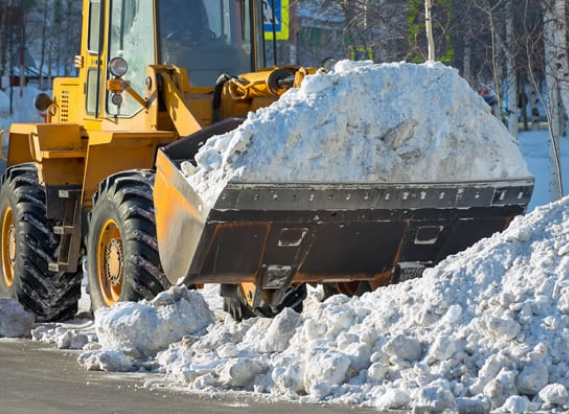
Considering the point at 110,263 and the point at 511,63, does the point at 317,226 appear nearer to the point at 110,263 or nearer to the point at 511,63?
the point at 110,263

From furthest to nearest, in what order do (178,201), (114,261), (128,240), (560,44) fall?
(560,44) < (114,261) < (128,240) < (178,201)

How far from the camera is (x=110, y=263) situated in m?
10.4

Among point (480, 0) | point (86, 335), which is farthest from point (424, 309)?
point (480, 0)

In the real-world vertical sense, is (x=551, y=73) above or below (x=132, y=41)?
below

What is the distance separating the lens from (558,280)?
26.2 ft

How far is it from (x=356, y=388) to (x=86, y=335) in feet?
9.44

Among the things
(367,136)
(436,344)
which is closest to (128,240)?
(367,136)

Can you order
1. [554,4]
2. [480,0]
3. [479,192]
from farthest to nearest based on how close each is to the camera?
[480,0], [554,4], [479,192]

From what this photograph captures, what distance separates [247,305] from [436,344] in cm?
289

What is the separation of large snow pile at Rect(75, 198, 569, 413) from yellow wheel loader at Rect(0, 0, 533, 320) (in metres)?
0.71

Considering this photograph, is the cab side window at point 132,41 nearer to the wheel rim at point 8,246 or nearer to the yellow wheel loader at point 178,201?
the yellow wheel loader at point 178,201

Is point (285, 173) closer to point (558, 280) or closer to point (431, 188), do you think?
point (431, 188)

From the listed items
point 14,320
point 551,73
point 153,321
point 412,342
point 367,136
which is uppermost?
point 367,136

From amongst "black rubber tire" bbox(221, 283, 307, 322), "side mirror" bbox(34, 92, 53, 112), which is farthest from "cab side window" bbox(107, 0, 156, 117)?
"black rubber tire" bbox(221, 283, 307, 322)
